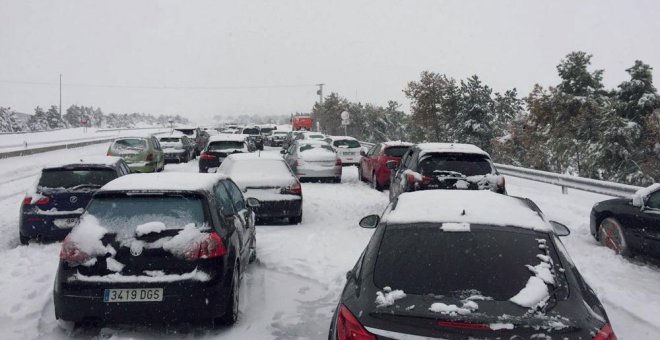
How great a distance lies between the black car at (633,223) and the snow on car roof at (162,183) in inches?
242

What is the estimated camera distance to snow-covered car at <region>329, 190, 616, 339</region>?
2740mm

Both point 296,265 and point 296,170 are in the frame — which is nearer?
point 296,265

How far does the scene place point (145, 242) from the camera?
15.5ft

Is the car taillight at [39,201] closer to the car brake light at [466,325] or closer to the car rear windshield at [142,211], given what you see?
the car rear windshield at [142,211]

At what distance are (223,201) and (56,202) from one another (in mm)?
4235

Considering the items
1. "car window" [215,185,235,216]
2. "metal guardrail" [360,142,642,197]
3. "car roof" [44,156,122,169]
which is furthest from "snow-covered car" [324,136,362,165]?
"car window" [215,185,235,216]

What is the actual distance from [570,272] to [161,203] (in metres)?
3.56

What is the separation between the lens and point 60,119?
10656cm

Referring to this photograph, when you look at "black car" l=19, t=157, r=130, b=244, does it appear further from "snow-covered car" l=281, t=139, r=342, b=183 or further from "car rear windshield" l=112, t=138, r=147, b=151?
"car rear windshield" l=112, t=138, r=147, b=151

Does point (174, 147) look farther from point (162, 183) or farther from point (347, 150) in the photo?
point (162, 183)

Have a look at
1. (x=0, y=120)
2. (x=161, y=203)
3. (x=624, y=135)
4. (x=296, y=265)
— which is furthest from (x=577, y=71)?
(x=0, y=120)

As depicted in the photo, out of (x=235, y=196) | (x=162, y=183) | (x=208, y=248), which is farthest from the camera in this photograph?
(x=235, y=196)

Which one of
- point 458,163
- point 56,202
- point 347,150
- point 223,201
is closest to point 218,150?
point 347,150

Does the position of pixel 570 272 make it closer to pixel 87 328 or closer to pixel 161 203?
pixel 161 203
